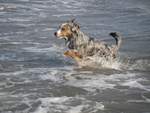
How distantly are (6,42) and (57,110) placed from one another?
6771mm

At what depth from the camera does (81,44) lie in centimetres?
1249

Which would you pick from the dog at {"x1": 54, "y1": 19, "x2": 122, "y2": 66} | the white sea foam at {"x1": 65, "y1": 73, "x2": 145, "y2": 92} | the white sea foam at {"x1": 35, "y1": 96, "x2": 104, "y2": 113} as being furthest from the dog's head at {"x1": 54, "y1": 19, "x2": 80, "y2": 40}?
the white sea foam at {"x1": 35, "y1": 96, "x2": 104, "y2": 113}

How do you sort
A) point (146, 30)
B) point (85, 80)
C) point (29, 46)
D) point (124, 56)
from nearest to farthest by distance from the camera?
point (85, 80)
point (124, 56)
point (29, 46)
point (146, 30)

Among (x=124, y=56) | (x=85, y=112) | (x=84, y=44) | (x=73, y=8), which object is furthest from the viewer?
(x=73, y=8)

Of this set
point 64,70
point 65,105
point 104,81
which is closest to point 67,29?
point 64,70

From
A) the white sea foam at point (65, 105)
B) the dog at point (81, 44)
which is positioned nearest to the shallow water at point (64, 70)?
the white sea foam at point (65, 105)

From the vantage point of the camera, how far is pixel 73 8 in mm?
24094

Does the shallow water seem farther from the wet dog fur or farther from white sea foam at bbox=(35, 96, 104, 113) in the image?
the wet dog fur

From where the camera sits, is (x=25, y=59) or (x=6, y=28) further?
(x=6, y=28)

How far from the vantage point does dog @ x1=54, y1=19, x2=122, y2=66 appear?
12.3 metres

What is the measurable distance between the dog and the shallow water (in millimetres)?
429

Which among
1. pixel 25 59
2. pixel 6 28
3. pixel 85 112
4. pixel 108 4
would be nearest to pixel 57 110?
pixel 85 112

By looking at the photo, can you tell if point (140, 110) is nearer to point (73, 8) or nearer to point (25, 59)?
point (25, 59)

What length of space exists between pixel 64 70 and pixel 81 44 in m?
0.82
